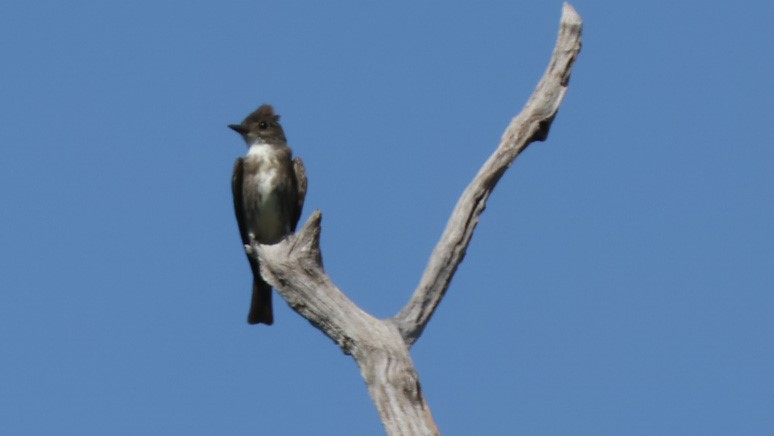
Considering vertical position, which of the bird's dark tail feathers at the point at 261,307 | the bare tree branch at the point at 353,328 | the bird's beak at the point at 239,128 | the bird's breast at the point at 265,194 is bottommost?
the bare tree branch at the point at 353,328

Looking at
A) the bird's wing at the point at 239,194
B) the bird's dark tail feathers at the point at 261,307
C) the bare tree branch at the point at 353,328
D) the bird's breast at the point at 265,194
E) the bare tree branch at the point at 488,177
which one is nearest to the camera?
the bare tree branch at the point at 353,328

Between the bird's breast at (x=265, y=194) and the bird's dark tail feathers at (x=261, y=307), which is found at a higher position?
the bird's breast at (x=265, y=194)

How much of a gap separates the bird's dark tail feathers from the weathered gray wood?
245cm

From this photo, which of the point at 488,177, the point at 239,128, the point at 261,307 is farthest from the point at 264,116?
the point at 488,177

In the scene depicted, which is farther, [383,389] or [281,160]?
[281,160]

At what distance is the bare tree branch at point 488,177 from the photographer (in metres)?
8.52

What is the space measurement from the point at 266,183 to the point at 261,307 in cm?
92

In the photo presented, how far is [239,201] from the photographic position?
1172 centimetres

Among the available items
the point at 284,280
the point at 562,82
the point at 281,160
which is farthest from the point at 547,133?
the point at 281,160

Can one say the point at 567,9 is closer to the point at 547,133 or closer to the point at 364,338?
the point at 547,133

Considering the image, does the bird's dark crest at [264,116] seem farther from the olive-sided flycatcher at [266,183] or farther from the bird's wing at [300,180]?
the bird's wing at [300,180]

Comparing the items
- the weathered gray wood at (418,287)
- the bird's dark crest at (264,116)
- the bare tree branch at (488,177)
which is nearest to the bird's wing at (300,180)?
the bird's dark crest at (264,116)

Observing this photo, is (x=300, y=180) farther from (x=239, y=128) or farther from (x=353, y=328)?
(x=353, y=328)

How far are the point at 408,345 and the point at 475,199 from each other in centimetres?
90
